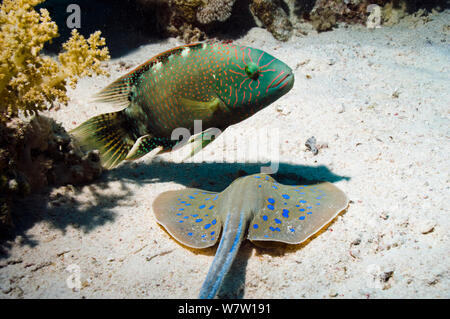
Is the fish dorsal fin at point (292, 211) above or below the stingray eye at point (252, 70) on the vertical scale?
below

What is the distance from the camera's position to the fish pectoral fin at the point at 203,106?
3.31 metres

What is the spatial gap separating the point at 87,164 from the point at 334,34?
7914mm

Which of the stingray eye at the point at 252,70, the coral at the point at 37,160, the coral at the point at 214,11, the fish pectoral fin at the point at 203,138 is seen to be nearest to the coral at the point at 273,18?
the coral at the point at 214,11

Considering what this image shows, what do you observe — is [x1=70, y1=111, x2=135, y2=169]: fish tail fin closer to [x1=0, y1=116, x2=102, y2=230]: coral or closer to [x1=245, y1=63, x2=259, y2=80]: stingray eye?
[x1=0, y1=116, x2=102, y2=230]: coral

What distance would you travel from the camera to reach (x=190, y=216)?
337 centimetres

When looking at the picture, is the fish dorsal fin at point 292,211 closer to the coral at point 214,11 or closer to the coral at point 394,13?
the coral at point 214,11

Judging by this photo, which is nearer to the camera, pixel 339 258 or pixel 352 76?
pixel 339 258

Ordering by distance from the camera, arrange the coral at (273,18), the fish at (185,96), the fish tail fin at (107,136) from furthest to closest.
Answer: the coral at (273,18) < the fish tail fin at (107,136) < the fish at (185,96)

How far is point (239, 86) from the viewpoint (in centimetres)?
321

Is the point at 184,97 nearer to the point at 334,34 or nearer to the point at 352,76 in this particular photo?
the point at 352,76

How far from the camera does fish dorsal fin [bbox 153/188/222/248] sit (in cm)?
308

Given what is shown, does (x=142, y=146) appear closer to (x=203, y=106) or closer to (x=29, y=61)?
(x=203, y=106)

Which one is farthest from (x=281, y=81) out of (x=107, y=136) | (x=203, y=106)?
(x=107, y=136)
